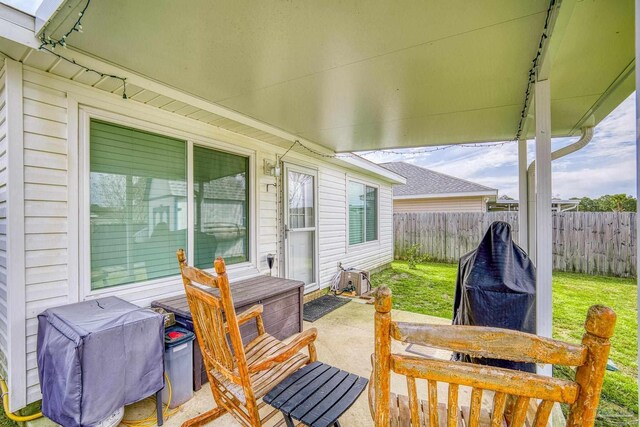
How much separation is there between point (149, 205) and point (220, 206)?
0.88 meters

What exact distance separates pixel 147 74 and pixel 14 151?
110cm

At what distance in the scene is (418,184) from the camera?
14.2 m

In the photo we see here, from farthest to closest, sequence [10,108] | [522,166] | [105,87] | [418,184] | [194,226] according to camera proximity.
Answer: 1. [418,184]
2. [522,166]
3. [194,226]
4. [105,87]
5. [10,108]

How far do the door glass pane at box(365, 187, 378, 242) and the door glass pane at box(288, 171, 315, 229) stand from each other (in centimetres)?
270

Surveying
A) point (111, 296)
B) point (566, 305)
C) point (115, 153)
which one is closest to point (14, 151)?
point (115, 153)

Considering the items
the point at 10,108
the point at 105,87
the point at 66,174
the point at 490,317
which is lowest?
the point at 490,317

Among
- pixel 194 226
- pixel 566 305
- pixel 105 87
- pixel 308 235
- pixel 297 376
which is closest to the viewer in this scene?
pixel 297 376

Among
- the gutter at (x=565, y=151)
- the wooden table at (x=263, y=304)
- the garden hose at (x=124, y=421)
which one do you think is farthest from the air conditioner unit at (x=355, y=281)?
the garden hose at (x=124, y=421)

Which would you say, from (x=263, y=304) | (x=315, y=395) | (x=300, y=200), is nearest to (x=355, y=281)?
(x=300, y=200)

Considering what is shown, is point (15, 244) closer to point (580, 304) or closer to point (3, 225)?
point (3, 225)

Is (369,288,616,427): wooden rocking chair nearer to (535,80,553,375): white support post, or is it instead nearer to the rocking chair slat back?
the rocking chair slat back

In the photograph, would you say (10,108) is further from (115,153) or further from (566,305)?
(566,305)

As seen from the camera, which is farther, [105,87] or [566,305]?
[566,305]

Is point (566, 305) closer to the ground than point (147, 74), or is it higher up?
closer to the ground
